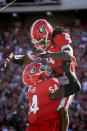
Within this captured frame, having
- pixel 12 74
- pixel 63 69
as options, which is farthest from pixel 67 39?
pixel 12 74

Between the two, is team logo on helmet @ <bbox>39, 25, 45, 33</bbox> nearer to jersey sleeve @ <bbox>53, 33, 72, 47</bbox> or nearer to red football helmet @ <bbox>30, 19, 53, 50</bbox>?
red football helmet @ <bbox>30, 19, 53, 50</bbox>

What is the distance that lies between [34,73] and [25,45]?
24.1 ft

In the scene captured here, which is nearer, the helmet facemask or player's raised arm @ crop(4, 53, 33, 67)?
the helmet facemask

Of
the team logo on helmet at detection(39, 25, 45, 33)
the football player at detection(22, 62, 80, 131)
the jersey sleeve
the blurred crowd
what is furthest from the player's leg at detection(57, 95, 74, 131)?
the blurred crowd

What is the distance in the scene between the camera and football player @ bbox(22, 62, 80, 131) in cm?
375

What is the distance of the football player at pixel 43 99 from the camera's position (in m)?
3.75

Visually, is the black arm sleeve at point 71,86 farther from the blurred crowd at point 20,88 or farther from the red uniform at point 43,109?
the blurred crowd at point 20,88

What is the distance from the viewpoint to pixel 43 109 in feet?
12.5

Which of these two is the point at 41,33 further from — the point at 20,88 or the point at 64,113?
the point at 20,88

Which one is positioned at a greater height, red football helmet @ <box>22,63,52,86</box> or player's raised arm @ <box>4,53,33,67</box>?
player's raised arm @ <box>4,53,33,67</box>

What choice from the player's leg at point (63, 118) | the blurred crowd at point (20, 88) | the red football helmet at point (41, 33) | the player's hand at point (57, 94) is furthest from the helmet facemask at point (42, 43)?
the blurred crowd at point (20, 88)

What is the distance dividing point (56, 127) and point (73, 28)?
8566mm

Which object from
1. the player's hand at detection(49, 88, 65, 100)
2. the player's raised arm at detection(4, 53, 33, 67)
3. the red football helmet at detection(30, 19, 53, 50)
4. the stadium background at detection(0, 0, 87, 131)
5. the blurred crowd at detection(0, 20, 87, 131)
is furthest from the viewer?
the stadium background at detection(0, 0, 87, 131)

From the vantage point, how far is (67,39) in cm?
385
